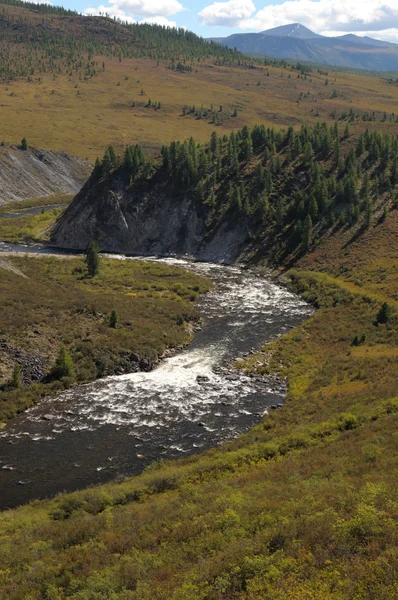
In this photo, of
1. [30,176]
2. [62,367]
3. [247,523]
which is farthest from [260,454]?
[30,176]

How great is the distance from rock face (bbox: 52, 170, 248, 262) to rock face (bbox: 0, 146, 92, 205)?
172 feet

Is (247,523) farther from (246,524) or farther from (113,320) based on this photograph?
(113,320)

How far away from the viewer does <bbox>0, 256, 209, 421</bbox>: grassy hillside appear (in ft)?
166

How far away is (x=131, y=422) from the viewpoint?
43.1 m

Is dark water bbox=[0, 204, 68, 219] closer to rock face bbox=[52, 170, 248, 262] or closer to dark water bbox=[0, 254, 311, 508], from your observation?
rock face bbox=[52, 170, 248, 262]

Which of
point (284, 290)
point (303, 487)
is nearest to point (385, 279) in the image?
point (284, 290)

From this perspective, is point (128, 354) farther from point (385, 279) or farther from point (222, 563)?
point (385, 279)

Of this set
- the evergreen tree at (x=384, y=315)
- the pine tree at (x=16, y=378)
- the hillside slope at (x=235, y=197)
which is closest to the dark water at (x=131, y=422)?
the pine tree at (x=16, y=378)

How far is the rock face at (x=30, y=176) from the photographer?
17325 cm

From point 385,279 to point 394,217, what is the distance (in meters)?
28.3

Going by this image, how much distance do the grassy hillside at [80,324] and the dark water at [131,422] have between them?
7.48ft

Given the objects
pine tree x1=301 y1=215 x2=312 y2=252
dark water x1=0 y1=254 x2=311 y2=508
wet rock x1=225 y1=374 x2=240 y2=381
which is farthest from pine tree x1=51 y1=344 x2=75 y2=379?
pine tree x1=301 y1=215 x2=312 y2=252

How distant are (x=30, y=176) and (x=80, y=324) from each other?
14037cm

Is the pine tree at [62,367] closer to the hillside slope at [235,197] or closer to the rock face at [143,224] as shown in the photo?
the hillside slope at [235,197]
